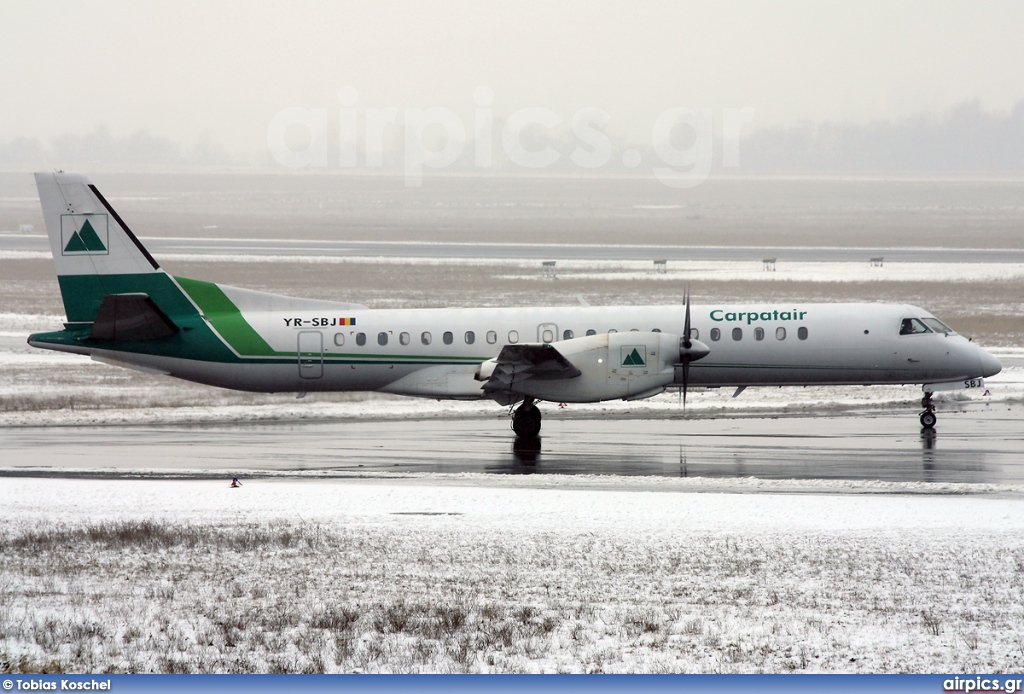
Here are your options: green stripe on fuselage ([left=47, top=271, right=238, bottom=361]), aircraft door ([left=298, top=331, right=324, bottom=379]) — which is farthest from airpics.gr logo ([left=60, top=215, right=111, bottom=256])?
aircraft door ([left=298, top=331, right=324, bottom=379])

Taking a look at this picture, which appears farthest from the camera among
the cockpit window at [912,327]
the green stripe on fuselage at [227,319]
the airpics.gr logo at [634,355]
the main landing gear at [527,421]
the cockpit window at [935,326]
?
the cockpit window at [935,326]

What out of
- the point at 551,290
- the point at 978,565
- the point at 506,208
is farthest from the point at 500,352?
the point at 506,208

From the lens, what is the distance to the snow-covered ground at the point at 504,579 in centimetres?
1108

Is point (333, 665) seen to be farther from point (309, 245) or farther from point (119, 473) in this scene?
point (309, 245)

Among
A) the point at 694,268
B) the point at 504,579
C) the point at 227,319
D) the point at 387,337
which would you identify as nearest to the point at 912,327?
the point at 387,337

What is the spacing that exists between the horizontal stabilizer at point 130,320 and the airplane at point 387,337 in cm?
3

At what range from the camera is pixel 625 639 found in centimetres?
1148

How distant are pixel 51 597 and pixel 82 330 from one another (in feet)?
44.8

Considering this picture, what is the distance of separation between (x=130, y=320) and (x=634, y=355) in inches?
463

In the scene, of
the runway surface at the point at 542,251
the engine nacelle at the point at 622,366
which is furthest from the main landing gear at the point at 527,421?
the runway surface at the point at 542,251

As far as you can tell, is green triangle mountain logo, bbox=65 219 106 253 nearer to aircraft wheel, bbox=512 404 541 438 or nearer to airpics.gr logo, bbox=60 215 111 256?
airpics.gr logo, bbox=60 215 111 256

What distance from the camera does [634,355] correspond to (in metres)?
24.3

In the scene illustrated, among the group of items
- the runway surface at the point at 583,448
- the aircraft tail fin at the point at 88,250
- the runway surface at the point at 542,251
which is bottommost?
the runway surface at the point at 583,448

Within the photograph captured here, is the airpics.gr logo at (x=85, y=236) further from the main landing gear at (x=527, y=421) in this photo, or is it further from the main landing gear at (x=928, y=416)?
the main landing gear at (x=928, y=416)
